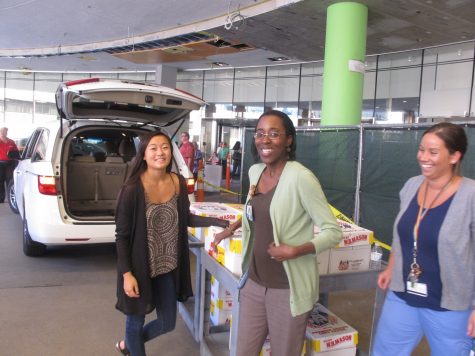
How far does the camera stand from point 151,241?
8.51 ft

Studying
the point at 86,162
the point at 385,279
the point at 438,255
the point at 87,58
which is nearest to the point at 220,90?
the point at 87,58

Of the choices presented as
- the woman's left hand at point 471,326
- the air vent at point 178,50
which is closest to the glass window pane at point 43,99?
A: the air vent at point 178,50

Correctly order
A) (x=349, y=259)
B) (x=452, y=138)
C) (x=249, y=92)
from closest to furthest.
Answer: (x=452, y=138)
(x=349, y=259)
(x=249, y=92)

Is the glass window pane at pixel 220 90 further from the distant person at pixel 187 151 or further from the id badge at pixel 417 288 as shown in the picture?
the id badge at pixel 417 288

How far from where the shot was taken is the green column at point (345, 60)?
804cm

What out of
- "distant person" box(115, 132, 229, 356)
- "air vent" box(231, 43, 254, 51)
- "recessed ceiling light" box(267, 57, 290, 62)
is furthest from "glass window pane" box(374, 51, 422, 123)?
"distant person" box(115, 132, 229, 356)

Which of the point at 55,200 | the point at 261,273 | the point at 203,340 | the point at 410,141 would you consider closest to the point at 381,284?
the point at 261,273

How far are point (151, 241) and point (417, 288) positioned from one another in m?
1.53

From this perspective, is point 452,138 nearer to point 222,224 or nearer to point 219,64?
point 222,224

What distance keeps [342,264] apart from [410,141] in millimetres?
3115

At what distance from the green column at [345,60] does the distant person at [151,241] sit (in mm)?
6092

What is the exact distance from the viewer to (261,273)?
210 cm

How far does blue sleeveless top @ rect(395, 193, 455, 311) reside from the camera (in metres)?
1.97

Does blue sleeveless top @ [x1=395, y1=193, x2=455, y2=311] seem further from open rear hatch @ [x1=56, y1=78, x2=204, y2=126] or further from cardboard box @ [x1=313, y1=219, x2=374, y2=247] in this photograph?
open rear hatch @ [x1=56, y1=78, x2=204, y2=126]
